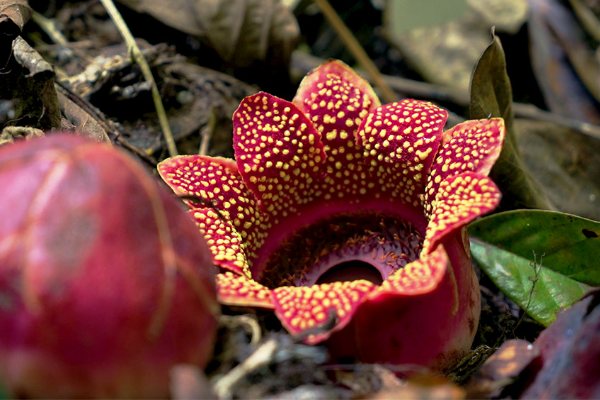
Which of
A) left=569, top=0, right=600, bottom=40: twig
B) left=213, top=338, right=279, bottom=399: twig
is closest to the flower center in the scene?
left=213, top=338, right=279, bottom=399: twig

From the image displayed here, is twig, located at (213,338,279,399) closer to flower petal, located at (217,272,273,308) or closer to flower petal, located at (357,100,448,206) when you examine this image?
flower petal, located at (217,272,273,308)

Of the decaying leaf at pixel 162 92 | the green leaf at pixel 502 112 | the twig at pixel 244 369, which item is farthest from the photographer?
the decaying leaf at pixel 162 92

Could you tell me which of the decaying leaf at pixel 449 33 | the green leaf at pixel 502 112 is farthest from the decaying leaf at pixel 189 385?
the decaying leaf at pixel 449 33

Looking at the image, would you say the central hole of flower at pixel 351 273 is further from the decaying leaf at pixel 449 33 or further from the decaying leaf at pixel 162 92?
the decaying leaf at pixel 449 33

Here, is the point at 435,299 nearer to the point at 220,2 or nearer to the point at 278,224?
the point at 278,224

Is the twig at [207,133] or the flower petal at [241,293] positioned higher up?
the flower petal at [241,293]

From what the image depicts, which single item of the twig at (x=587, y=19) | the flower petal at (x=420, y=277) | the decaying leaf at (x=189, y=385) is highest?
the twig at (x=587, y=19)

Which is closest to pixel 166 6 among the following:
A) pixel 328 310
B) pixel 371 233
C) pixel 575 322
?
pixel 371 233
